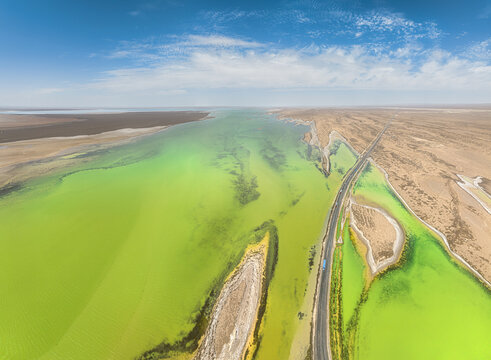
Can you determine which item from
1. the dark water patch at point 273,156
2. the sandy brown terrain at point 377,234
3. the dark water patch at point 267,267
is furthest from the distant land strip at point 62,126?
the sandy brown terrain at point 377,234

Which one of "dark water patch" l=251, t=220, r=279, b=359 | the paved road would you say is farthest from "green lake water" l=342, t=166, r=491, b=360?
"dark water patch" l=251, t=220, r=279, b=359

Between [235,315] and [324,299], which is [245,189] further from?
[235,315]

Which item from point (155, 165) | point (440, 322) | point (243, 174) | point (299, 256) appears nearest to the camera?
point (440, 322)

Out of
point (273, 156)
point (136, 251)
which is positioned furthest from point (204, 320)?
point (273, 156)

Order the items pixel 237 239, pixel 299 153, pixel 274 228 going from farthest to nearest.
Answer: pixel 299 153, pixel 274 228, pixel 237 239

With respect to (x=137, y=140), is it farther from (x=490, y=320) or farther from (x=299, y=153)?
(x=490, y=320)

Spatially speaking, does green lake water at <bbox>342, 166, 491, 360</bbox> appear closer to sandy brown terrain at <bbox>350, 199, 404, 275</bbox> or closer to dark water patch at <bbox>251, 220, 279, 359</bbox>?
sandy brown terrain at <bbox>350, 199, 404, 275</bbox>

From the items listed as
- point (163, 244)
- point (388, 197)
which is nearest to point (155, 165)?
point (163, 244)
